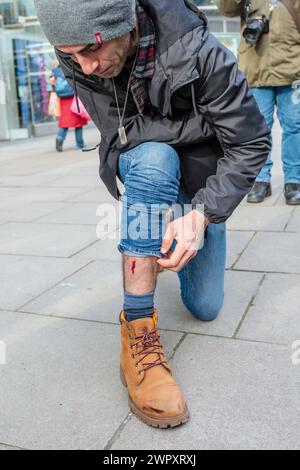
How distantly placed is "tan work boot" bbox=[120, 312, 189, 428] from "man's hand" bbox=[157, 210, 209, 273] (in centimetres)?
27

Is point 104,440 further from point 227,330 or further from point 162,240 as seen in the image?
point 227,330

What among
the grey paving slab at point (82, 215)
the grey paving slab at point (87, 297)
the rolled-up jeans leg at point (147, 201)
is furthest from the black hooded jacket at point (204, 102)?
the grey paving slab at point (82, 215)

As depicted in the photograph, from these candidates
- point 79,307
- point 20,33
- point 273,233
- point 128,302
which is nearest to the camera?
point 128,302

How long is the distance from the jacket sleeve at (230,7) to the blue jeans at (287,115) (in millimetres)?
570

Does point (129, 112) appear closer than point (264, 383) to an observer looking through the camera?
No

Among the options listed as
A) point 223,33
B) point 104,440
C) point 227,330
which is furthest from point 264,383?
point 223,33

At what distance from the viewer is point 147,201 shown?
176 cm

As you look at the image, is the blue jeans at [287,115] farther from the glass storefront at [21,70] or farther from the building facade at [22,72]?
the glass storefront at [21,70]

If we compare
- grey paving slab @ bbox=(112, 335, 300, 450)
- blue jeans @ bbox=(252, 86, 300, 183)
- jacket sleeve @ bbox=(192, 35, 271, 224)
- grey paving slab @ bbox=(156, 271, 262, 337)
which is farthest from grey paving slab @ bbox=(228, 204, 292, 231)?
jacket sleeve @ bbox=(192, 35, 271, 224)

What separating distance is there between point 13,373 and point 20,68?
11.4 m

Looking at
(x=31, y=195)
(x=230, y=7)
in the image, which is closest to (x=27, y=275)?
(x=230, y=7)

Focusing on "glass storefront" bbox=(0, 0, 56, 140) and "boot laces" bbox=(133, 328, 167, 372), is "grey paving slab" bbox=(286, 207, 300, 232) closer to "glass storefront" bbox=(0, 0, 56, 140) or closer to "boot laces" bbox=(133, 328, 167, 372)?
"boot laces" bbox=(133, 328, 167, 372)

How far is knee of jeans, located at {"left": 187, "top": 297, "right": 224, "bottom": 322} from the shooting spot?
222 cm

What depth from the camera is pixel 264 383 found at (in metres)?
1.81
